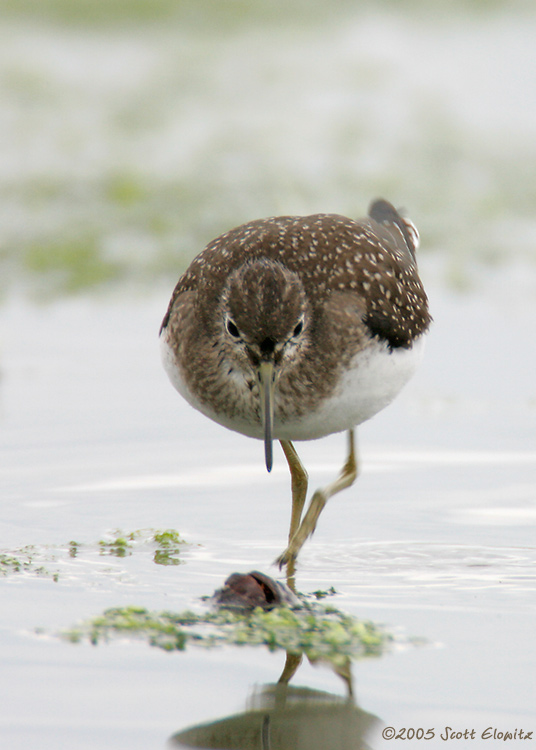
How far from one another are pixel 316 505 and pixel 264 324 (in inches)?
47.7

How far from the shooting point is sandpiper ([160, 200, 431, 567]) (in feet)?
16.1

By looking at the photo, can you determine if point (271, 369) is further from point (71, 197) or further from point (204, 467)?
point (71, 197)

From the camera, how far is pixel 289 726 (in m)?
3.55

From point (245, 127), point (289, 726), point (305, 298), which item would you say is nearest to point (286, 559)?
point (305, 298)

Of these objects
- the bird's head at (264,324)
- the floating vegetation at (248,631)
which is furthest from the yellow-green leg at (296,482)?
the floating vegetation at (248,631)

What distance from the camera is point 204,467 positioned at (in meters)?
6.72

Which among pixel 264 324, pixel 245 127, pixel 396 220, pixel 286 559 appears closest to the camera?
pixel 264 324

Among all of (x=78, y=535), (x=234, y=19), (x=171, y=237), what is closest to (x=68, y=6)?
(x=234, y=19)

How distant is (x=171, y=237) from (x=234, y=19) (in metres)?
4.83

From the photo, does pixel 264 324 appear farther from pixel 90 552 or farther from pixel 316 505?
pixel 90 552

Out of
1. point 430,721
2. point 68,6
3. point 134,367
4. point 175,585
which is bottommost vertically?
point 430,721

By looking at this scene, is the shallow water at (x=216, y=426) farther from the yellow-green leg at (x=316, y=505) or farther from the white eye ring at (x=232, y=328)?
the white eye ring at (x=232, y=328)

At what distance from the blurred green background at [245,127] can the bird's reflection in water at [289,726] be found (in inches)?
292

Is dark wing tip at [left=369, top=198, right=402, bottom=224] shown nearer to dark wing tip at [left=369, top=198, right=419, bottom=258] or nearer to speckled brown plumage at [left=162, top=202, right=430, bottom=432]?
dark wing tip at [left=369, top=198, right=419, bottom=258]
